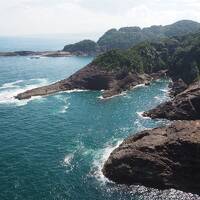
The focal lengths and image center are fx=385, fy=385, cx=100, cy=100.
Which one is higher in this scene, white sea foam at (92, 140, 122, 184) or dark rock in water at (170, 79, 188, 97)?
dark rock in water at (170, 79, 188, 97)

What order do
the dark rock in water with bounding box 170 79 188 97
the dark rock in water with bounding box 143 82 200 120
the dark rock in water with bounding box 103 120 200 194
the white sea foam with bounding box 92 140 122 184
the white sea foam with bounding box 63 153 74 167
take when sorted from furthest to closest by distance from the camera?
the dark rock in water with bounding box 170 79 188 97 → the dark rock in water with bounding box 143 82 200 120 → the white sea foam with bounding box 63 153 74 167 → the white sea foam with bounding box 92 140 122 184 → the dark rock in water with bounding box 103 120 200 194

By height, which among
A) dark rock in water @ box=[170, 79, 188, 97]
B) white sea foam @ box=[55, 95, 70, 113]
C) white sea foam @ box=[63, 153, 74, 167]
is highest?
dark rock in water @ box=[170, 79, 188, 97]

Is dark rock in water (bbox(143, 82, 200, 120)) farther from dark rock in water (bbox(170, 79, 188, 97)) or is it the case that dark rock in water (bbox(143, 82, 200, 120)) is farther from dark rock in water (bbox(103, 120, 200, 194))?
dark rock in water (bbox(103, 120, 200, 194))

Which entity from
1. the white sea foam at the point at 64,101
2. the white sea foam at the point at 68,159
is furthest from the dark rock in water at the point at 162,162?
the white sea foam at the point at 64,101

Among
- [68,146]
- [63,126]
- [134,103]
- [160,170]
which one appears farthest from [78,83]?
[160,170]

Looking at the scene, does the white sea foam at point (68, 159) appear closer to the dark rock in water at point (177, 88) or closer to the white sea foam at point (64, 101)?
the white sea foam at point (64, 101)

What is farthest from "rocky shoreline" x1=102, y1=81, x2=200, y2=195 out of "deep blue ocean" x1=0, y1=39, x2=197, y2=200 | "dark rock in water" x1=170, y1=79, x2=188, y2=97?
"dark rock in water" x1=170, y1=79, x2=188, y2=97

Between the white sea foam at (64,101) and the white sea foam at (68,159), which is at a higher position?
the white sea foam at (64,101)

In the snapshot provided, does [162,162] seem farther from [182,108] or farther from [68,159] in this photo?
[182,108]
